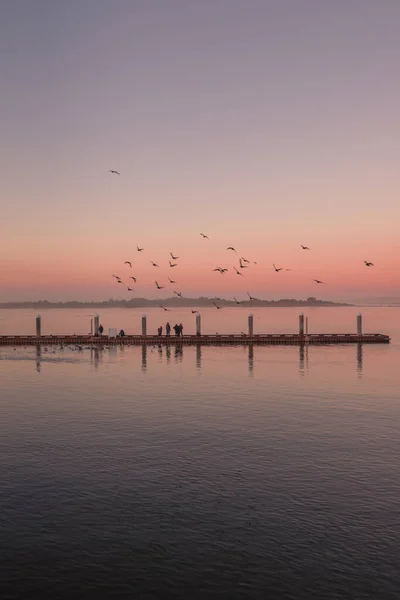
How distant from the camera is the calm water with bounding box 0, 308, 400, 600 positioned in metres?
14.7

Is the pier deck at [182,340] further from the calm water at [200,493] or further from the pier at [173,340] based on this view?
the calm water at [200,493]

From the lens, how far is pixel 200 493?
20203 mm

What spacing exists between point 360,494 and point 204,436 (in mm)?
9543

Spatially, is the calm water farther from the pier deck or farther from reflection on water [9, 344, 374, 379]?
the pier deck

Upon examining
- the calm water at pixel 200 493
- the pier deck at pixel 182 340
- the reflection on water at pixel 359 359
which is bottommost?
the calm water at pixel 200 493

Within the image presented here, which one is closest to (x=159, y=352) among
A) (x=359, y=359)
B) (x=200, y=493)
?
(x=359, y=359)

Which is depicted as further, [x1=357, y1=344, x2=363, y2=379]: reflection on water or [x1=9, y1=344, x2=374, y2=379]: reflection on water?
[x1=9, y1=344, x2=374, y2=379]: reflection on water

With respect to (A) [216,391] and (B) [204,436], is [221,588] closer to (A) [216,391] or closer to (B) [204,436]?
(B) [204,436]

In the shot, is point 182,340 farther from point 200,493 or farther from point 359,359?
point 200,493

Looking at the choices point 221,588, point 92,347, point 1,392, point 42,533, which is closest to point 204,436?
point 42,533

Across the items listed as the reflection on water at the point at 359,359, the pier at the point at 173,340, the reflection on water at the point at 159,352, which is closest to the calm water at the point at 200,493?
the reflection on water at the point at 359,359

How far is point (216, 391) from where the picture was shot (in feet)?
135

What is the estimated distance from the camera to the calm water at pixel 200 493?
48.3ft

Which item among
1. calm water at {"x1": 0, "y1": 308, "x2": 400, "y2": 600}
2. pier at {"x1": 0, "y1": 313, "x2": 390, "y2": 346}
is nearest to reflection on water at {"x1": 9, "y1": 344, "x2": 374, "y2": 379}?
pier at {"x1": 0, "y1": 313, "x2": 390, "y2": 346}
